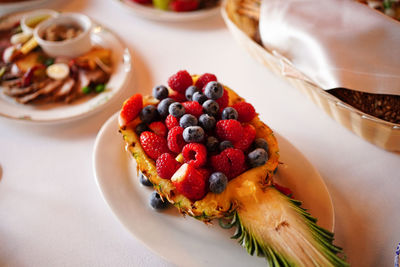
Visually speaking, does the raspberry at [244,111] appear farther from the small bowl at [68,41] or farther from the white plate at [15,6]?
the white plate at [15,6]

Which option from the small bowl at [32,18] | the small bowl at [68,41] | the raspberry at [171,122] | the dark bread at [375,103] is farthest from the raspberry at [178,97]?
the small bowl at [32,18]

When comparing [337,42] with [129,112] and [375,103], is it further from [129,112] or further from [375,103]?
[129,112]

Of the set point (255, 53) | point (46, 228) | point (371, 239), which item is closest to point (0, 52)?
point (46, 228)

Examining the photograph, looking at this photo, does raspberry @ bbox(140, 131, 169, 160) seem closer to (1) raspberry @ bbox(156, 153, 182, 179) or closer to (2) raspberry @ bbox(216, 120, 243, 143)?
(1) raspberry @ bbox(156, 153, 182, 179)

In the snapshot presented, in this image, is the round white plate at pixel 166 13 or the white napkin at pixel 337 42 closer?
the white napkin at pixel 337 42

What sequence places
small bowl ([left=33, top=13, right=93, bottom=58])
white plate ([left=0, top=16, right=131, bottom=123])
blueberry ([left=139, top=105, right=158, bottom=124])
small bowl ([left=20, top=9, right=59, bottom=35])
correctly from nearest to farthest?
blueberry ([left=139, top=105, right=158, bottom=124]), white plate ([left=0, top=16, right=131, bottom=123]), small bowl ([left=33, top=13, right=93, bottom=58]), small bowl ([left=20, top=9, right=59, bottom=35])

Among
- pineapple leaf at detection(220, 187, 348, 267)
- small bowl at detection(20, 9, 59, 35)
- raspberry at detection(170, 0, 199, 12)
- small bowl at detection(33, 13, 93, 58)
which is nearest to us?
pineapple leaf at detection(220, 187, 348, 267)

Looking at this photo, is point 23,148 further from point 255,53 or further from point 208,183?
point 255,53

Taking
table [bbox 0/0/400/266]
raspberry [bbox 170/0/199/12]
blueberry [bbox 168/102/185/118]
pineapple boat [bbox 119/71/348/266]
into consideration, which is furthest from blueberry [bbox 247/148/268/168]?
raspberry [bbox 170/0/199/12]
